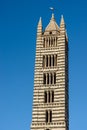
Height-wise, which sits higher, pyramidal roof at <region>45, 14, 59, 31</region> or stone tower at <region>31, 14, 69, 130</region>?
pyramidal roof at <region>45, 14, 59, 31</region>

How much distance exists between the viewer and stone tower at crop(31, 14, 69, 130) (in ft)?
232

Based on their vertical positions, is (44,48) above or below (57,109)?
above

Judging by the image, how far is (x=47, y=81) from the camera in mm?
74250

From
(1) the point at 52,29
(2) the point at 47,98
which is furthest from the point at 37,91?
(1) the point at 52,29

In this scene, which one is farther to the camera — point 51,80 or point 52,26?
point 52,26

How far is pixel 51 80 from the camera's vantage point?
74.2 metres

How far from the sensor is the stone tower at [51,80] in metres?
70.8

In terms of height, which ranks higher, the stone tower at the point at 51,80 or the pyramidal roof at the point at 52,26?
the pyramidal roof at the point at 52,26

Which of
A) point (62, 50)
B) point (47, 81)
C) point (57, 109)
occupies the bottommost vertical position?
point (57, 109)

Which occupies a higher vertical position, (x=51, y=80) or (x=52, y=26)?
(x=52, y=26)

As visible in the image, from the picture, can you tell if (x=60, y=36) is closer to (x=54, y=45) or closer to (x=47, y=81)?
(x=54, y=45)

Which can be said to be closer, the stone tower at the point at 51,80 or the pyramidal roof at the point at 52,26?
the stone tower at the point at 51,80

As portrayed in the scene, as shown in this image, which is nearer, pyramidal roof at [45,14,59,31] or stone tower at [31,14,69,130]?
stone tower at [31,14,69,130]

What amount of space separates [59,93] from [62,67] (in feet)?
15.7
